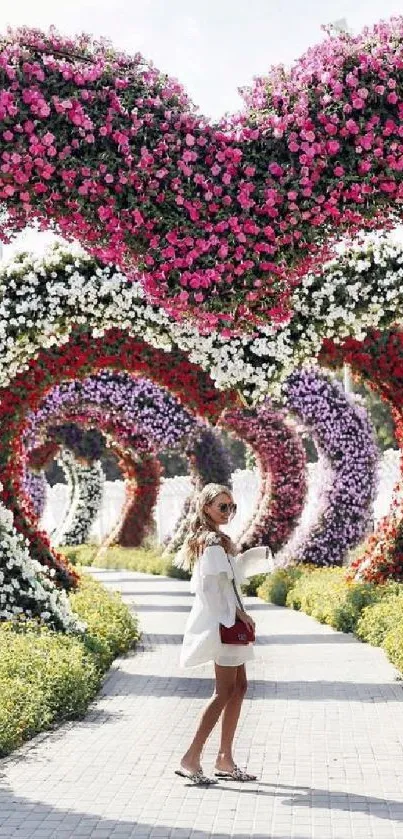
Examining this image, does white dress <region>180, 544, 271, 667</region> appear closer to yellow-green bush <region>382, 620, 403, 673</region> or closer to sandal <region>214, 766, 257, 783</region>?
sandal <region>214, 766, 257, 783</region>

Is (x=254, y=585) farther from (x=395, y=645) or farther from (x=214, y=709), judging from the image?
(x=214, y=709)

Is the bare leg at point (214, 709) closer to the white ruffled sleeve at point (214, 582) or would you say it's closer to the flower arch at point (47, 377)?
the white ruffled sleeve at point (214, 582)

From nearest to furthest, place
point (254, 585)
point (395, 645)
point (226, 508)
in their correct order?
point (226, 508)
point (395, 645)
point (254, 585)

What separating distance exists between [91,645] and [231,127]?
16.7 ft

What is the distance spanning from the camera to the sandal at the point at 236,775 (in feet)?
20.9

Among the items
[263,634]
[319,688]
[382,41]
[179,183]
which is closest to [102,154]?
[179,183]

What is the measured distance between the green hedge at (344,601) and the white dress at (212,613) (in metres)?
3.54

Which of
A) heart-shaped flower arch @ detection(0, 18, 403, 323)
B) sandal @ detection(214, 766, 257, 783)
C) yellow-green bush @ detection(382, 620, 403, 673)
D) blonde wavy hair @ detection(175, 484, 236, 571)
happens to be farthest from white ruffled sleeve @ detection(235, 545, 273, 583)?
yellow-green bush @ detection(382, 620, 403, 673)

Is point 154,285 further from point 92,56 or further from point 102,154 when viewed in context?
point 92,56

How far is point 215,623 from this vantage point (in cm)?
641

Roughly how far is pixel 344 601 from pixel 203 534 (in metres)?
6.98

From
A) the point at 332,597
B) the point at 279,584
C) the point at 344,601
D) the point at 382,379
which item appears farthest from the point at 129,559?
the point at 344,601

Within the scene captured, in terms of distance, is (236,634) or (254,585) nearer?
(236,634)

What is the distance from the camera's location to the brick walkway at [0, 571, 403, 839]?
18.1 feet
